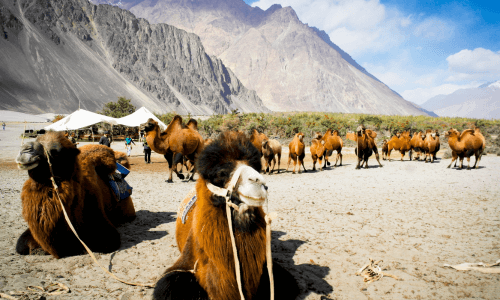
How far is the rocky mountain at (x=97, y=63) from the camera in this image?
6919 centimetres

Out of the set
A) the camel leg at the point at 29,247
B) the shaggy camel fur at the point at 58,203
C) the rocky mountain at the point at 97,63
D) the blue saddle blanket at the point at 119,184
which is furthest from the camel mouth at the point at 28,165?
the rocky mountain at the point at 97,63

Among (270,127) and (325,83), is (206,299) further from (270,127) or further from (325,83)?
(325,83)

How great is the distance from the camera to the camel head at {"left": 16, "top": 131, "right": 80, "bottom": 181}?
352cm

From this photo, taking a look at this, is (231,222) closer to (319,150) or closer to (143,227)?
(143,227)

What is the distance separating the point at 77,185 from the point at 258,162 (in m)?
3.22

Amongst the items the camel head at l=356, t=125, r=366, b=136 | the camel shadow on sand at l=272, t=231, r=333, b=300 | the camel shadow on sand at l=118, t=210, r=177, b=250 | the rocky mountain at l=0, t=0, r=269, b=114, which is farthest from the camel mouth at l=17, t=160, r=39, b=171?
the rocky mountain at l=0, t=0, r=269, b=114

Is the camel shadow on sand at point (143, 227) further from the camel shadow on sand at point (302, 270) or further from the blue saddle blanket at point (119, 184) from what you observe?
the camel shadow on sand at point (302, 270)

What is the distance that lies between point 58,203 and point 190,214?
204 centimetres

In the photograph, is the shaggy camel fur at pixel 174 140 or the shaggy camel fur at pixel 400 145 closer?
the shaggy camel fur at pixel 174 140

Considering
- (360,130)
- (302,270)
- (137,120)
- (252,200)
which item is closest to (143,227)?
(302,270)

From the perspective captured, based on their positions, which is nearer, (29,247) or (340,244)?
(29,247)

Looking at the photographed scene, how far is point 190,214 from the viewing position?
3.37m

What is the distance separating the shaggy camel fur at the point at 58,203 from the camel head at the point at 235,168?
2.71 m

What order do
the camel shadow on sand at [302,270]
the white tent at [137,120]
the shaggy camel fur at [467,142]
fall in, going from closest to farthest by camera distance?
the camel shadow on sand at [302,270] → the shaggy camel fur at [467,142] → the white tent at [137,120]
